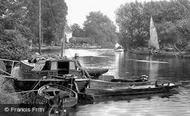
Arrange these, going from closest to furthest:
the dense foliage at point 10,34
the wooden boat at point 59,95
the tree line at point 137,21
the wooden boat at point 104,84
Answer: the wooden boat at point 59,95 < the wooden boat at point 104,84 < the dense foliage at point 10,34 < the tree line at point 137,21

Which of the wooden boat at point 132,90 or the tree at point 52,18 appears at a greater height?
the tree at point 52,18

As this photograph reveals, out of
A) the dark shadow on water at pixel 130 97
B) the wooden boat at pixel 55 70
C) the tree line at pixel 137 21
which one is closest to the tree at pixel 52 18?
the tree line at pixel 137 21

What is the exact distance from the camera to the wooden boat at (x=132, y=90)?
97.7 ft

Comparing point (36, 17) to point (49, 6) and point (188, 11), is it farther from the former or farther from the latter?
point (188, 11)

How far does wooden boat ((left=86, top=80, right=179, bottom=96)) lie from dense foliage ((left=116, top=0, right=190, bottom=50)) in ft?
234

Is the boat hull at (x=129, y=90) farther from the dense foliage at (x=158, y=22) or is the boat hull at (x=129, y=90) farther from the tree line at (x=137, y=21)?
the dense foliage at (x=158, y=22)

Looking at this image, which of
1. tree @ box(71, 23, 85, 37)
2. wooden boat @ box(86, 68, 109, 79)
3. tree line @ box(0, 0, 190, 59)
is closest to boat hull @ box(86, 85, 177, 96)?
wooden boat @ box(86, 68, 109, 79)

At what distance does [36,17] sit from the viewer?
115750 mm

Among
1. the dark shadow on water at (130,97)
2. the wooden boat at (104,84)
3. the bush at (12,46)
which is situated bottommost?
the dark shadow on water at (130,97)

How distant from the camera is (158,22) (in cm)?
11700

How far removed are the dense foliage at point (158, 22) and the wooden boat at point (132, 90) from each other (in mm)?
71302

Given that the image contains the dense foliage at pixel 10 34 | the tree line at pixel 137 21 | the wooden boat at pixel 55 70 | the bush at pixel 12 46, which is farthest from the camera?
the tree line at pixel 137 21

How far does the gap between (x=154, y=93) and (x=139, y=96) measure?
6.36ft

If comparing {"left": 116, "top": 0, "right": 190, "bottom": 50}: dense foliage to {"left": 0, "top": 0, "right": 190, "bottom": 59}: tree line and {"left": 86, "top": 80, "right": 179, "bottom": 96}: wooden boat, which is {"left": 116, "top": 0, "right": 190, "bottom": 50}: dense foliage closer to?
{"left": 0, "top": 0, "right": 190, "bottom": 59}: tree line
